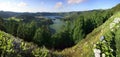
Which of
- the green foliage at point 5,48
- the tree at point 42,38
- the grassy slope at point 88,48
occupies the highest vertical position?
the green foliage at point 5,48

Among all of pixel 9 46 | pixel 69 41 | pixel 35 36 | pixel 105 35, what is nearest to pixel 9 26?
pixel 35 36

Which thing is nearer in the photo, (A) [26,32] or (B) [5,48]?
(B) [5,48]

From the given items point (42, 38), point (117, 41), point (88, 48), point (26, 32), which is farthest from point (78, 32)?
point (117, 41)

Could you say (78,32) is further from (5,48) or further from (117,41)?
(5,48)

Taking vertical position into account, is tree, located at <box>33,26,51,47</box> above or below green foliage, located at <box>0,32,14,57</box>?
below

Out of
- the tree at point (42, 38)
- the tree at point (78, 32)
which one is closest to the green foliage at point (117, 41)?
the tree at point (78, 32)

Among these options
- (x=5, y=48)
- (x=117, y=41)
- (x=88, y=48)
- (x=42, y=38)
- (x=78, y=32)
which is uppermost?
(x=5, y=48)

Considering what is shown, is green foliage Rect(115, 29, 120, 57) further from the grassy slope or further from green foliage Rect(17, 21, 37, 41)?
green foliage Rect(17, 21, 37, 41)

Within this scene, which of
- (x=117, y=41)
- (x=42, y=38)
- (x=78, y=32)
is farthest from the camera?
(x=78, y=32)

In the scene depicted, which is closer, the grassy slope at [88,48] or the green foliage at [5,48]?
the green foliage at [5,48]

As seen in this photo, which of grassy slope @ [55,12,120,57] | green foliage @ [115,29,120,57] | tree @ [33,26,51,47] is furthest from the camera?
tree @ [33,26,51,47]

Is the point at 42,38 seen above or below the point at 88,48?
below

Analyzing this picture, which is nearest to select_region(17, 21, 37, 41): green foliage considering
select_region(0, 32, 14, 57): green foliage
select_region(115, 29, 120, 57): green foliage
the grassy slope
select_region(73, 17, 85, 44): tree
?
select_region(73, 17, 85, 44): tree

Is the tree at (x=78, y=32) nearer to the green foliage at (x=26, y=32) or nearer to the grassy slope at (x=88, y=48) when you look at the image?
the green foliage at (x=26, y=32)
